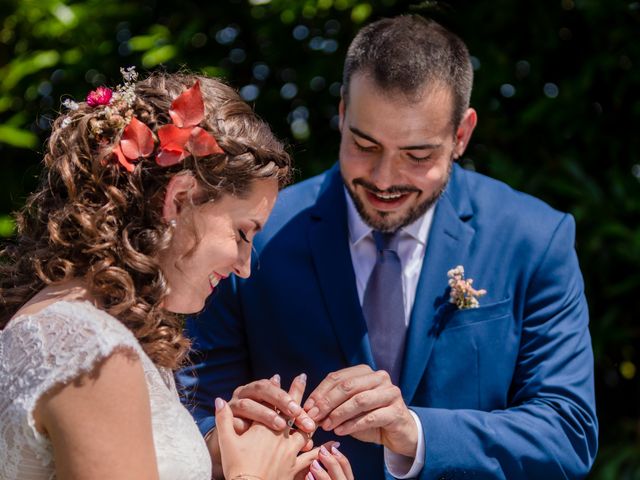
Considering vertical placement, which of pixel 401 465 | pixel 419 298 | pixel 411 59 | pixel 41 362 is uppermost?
pixel 411 59

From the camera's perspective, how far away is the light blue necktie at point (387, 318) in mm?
3199

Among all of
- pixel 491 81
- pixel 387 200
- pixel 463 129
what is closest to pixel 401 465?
pixel 387 200

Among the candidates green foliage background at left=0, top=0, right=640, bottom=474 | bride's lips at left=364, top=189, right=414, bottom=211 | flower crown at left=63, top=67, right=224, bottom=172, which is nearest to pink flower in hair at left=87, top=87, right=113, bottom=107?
flower crown at left=63, top=67, right=224, bottom=172

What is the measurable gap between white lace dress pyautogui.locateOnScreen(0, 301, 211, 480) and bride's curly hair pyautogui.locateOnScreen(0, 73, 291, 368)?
4.3 inches

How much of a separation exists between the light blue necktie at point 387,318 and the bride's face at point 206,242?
741mm

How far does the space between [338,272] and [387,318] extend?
22 centimetres

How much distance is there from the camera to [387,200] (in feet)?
10.5

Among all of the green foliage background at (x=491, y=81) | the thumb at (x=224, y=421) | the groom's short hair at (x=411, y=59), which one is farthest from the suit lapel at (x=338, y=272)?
the green foliage background at (x=491, y=81)

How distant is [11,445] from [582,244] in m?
3.09

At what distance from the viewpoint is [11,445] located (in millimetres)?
2164

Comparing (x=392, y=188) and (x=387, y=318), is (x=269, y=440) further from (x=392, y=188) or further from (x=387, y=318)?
Answer: (x=392, y=188)

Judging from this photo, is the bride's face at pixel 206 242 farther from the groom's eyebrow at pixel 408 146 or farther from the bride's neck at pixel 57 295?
the groom's eyebrow at pixel 408 146

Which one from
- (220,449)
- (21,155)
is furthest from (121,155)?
(21,155)

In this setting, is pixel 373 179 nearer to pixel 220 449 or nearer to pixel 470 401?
pixel 470 401
